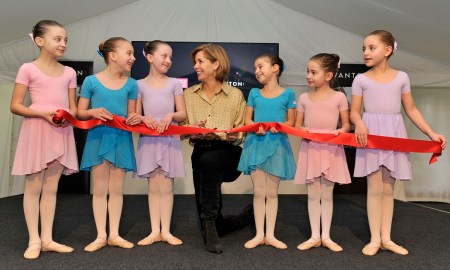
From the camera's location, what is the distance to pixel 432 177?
7148mm

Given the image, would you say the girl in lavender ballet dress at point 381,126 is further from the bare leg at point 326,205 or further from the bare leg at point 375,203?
the bare leg at point 326,205

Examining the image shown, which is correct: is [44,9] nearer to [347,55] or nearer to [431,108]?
[347,55]

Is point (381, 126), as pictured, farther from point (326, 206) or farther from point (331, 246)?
point (331, 246)

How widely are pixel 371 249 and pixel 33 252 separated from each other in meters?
2.16

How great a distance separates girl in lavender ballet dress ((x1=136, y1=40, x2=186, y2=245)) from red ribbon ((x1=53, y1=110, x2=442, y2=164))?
0.11 meters

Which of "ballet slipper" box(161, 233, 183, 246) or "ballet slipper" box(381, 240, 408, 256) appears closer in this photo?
"ballet slipper" box(381, 240, 408, 256)

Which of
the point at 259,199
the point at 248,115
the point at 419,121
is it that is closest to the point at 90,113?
the point at 248,115

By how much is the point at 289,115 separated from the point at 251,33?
3942mm

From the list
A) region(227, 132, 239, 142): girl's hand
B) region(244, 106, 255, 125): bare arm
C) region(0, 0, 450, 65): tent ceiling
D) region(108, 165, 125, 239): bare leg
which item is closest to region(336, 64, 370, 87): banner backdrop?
region(0, 0, 450, 65): tent ceiling

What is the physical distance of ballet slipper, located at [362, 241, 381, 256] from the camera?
271cm

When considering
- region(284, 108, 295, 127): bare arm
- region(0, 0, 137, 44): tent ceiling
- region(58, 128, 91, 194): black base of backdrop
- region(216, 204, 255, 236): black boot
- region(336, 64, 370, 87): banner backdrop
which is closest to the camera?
region(284, 108, 295, 127): bare arm

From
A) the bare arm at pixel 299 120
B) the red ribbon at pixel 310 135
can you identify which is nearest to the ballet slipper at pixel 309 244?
the red ribbon at pixel 310 135

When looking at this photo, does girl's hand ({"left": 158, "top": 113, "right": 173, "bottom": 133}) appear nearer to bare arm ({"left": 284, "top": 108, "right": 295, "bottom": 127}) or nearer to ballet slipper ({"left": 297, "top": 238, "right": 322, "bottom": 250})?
bare arm ({"left": 284, "top": 108, "right": 295, "bottom": 127})

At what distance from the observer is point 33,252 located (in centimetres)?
260
